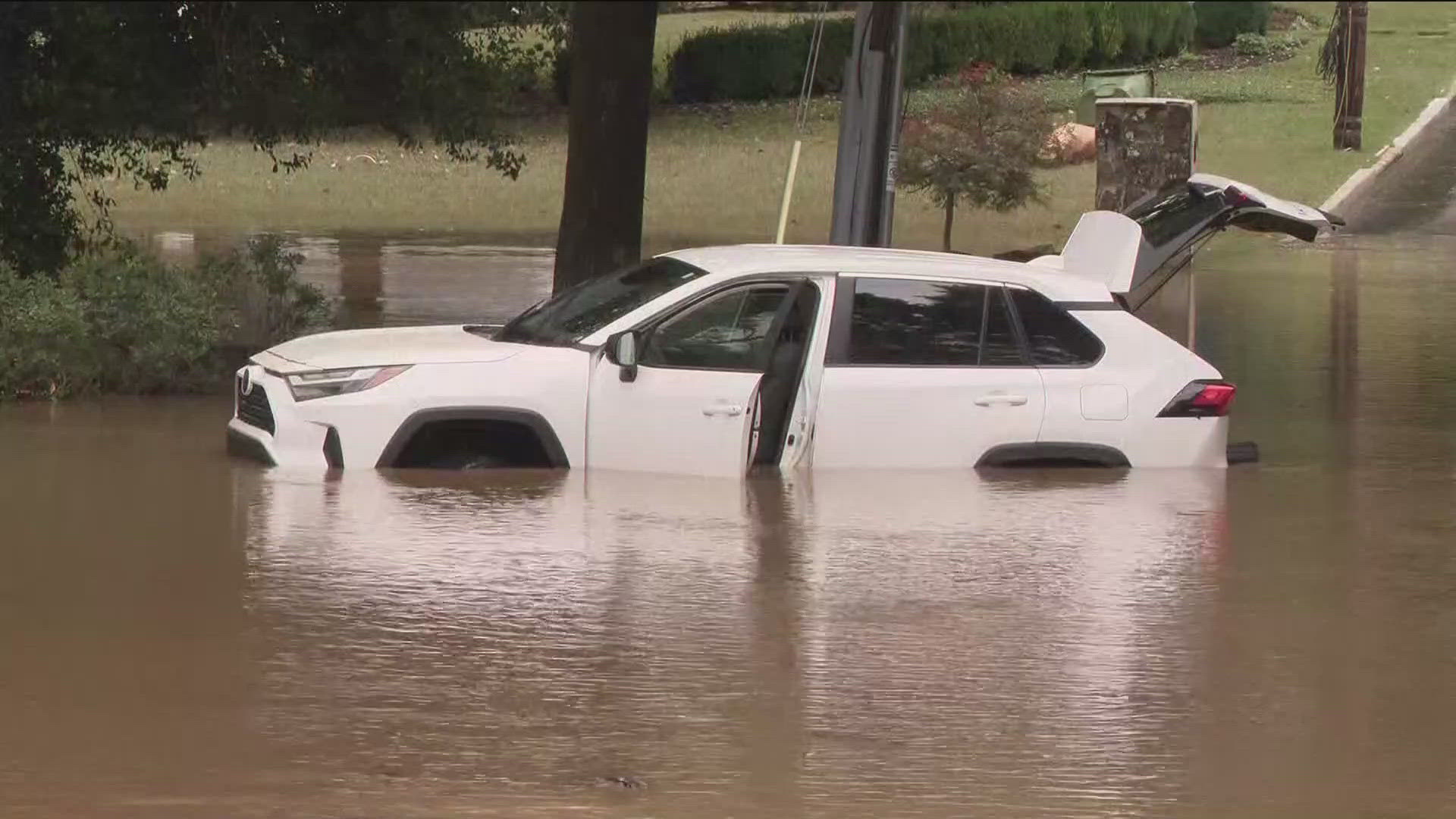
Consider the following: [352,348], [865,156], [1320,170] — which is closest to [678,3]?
[1320,170]

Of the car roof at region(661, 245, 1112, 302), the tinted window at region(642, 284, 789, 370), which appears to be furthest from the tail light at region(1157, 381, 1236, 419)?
the tinted window at region(642, 284, 789, 370)

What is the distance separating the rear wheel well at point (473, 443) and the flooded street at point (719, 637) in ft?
0.51

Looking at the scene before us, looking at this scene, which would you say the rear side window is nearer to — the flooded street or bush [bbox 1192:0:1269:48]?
the flooded street

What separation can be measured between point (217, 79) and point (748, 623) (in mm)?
6956

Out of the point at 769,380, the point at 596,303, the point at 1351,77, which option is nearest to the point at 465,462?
the point at 596,303

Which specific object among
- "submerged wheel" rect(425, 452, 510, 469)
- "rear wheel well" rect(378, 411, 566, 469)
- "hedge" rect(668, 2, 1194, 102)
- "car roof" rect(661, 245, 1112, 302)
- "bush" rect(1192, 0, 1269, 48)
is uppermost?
"bush" rect(1192, 0, 1269, 48)

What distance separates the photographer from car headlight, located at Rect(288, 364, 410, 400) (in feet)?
36.7

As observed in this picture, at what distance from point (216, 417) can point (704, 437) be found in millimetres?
3885

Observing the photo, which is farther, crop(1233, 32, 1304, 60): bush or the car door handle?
crop(1233, 32, 1304, 60): bush

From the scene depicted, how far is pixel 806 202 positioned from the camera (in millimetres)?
29109

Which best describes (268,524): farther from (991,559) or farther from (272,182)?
(272,182)

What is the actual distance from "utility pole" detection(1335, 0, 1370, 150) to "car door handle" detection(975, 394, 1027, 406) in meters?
20.0

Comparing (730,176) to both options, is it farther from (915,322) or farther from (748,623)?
(748,623)

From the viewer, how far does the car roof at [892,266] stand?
1170 cm
